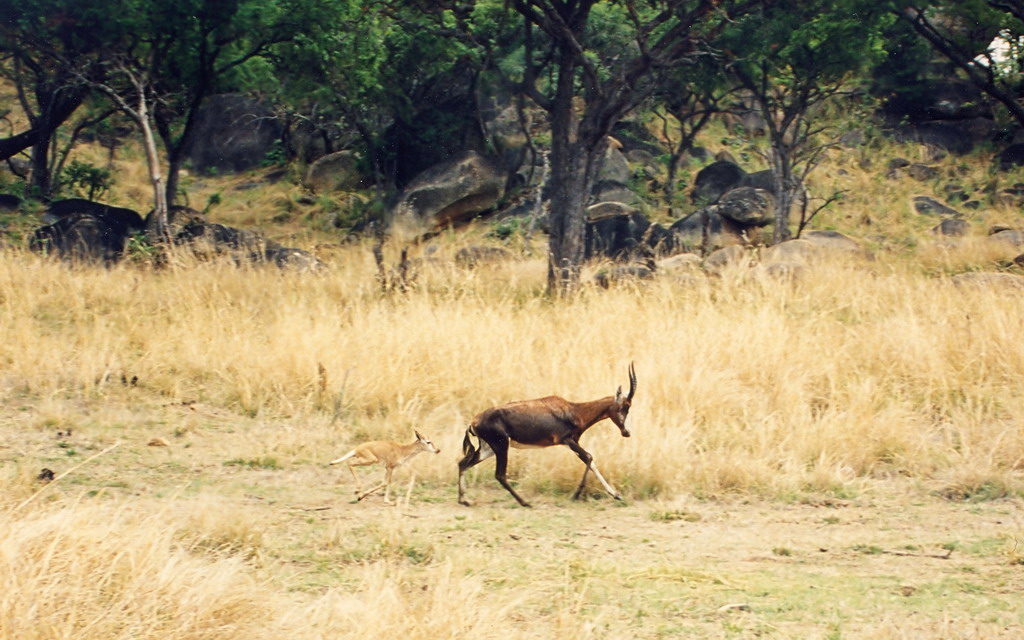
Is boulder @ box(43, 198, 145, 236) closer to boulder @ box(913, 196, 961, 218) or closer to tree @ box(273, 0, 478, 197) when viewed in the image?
tree @ box(273, 0, 478, 197)

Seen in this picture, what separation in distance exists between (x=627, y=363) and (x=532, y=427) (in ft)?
9.16

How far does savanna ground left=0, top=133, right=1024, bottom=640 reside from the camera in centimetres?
425

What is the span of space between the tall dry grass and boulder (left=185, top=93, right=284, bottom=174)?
22.3 metres

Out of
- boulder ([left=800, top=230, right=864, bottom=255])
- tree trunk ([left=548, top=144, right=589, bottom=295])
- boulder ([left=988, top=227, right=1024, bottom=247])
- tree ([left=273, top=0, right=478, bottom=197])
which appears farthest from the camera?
tree ([left=273, top=0, right=478, bottom=197])

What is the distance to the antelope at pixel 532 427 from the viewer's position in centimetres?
588

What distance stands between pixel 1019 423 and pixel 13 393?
7.15m

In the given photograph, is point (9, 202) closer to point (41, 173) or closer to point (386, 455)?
point (41, 173)

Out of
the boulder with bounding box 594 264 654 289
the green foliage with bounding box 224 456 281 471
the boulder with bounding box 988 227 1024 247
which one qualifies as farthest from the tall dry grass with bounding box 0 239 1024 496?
the boulder with bounding box 988 227 1024 247

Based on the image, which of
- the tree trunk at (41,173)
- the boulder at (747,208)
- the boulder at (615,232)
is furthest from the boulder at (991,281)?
the tree trunk at (41,173)

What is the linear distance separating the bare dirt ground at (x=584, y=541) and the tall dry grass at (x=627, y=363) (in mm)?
382

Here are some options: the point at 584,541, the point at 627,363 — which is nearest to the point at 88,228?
the point at 627,363

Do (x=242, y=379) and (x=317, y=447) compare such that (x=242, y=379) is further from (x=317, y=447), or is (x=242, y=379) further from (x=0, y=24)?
(x=0, y=24)

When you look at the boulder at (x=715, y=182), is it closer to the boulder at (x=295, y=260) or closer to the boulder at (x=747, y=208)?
the boulder at (x=747, y=208)

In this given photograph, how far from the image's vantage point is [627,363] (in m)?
8.57
